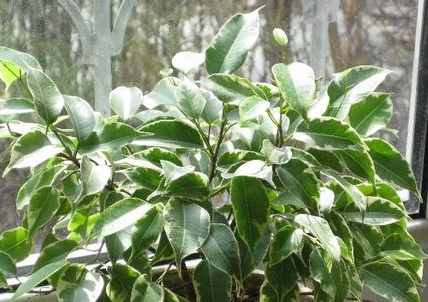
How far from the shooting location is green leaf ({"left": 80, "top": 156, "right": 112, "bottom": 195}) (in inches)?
26.7

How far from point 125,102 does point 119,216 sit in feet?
0.58

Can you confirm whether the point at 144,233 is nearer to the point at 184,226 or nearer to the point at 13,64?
the point at 184,226

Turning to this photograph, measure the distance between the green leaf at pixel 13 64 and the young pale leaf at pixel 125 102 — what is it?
104 mm

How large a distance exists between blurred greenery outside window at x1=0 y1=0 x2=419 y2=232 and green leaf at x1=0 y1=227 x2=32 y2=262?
0.24 m

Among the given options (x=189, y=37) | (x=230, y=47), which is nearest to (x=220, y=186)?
(x=230, y=47)

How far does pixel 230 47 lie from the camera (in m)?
0.77


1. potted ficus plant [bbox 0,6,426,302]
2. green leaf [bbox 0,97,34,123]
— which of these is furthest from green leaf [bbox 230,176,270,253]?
green leaf [bbox 0,97,34,123]

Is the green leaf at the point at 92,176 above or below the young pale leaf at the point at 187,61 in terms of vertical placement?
below

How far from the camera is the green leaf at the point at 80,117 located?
0.71 meters

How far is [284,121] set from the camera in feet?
2.51

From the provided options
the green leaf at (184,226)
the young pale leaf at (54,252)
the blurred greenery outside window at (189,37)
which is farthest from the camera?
the blurred greenery outside window at (189,37)

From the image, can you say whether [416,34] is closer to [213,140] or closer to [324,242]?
[213,140]

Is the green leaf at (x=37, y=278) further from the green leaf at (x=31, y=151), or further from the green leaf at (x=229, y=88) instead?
the green leaf at (x=229, y=88)

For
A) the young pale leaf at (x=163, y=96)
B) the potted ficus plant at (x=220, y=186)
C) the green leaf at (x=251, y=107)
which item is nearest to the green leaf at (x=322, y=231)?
the potted ficus plant at (x=220, y=186)
